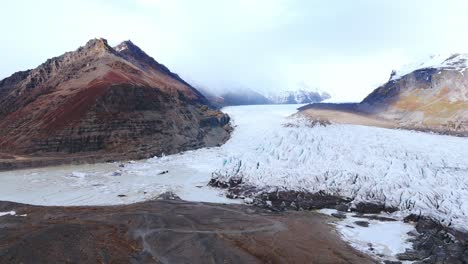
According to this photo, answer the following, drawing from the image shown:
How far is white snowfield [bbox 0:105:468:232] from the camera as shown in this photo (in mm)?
16844

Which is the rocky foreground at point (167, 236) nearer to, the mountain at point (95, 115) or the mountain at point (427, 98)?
the mountain at point (95, 115)

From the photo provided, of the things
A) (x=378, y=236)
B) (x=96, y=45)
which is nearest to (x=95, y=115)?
(x=96, y=45)

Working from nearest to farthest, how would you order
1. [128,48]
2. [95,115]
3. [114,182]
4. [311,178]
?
[311,178] < [114,182] < [95,115] < [128,48]

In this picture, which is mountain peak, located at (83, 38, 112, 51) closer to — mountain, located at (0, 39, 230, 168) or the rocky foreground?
mountain, located at (0, 39, 230, 168)

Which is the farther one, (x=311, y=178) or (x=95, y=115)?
(x=95, y=115)

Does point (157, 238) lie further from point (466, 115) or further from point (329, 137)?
point (466, 115)

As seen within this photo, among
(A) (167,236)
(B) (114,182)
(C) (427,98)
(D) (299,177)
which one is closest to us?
(A) (167,236)

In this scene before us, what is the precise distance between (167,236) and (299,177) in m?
9.95

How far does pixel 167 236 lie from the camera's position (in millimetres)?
11844

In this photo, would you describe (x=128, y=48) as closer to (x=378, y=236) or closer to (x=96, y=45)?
(x=96, y=45)

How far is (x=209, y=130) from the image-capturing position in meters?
45.7

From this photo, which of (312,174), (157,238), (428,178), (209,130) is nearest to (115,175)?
(312,174)

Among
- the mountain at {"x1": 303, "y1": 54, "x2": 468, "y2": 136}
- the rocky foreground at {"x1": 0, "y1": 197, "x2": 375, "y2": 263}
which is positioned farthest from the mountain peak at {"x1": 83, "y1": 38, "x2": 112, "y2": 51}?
the mountain at {"x1": 303, "y1": 54, "x2": 468, "y2": 136}

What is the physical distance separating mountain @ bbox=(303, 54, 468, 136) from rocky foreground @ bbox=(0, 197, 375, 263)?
40.2 metres
